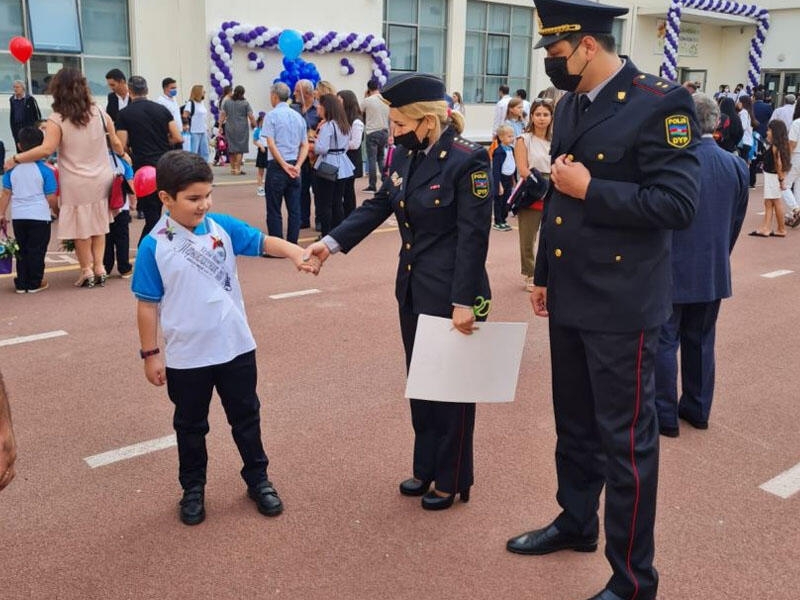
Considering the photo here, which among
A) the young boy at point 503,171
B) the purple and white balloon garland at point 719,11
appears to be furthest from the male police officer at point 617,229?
the purple and white balloon garland at point 719,11

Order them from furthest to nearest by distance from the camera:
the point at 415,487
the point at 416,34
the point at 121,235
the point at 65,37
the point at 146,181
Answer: the point at 416,34
the point at 65,37
the point at 121,235
the point at 146,181
the point at 415,487

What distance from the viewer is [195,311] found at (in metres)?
3.39

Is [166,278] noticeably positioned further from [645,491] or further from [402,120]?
[645,491]

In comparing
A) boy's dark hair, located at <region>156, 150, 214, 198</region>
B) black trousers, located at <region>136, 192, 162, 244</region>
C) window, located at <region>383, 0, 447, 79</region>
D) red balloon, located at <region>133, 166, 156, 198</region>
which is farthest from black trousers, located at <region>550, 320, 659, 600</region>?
window, located at <region>383, 0, 447, 79</region>

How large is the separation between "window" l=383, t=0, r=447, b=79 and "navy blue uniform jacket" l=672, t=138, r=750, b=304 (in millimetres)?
19022

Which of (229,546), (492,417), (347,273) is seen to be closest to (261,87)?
(347,273)

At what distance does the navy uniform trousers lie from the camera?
4.59 m

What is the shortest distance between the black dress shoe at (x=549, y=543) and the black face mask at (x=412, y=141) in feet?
5.48

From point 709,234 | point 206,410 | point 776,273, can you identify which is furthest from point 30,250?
point 776,273

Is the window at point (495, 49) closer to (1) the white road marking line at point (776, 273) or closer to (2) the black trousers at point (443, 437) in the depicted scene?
(1) the white road marking line at point (776, 273)

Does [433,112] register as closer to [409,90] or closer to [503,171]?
[409,90]

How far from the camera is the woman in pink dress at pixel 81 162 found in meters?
7.24

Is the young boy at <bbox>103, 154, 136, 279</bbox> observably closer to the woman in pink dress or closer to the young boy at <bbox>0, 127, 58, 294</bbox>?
the woman in pink dress

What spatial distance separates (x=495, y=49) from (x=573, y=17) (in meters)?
23.2
